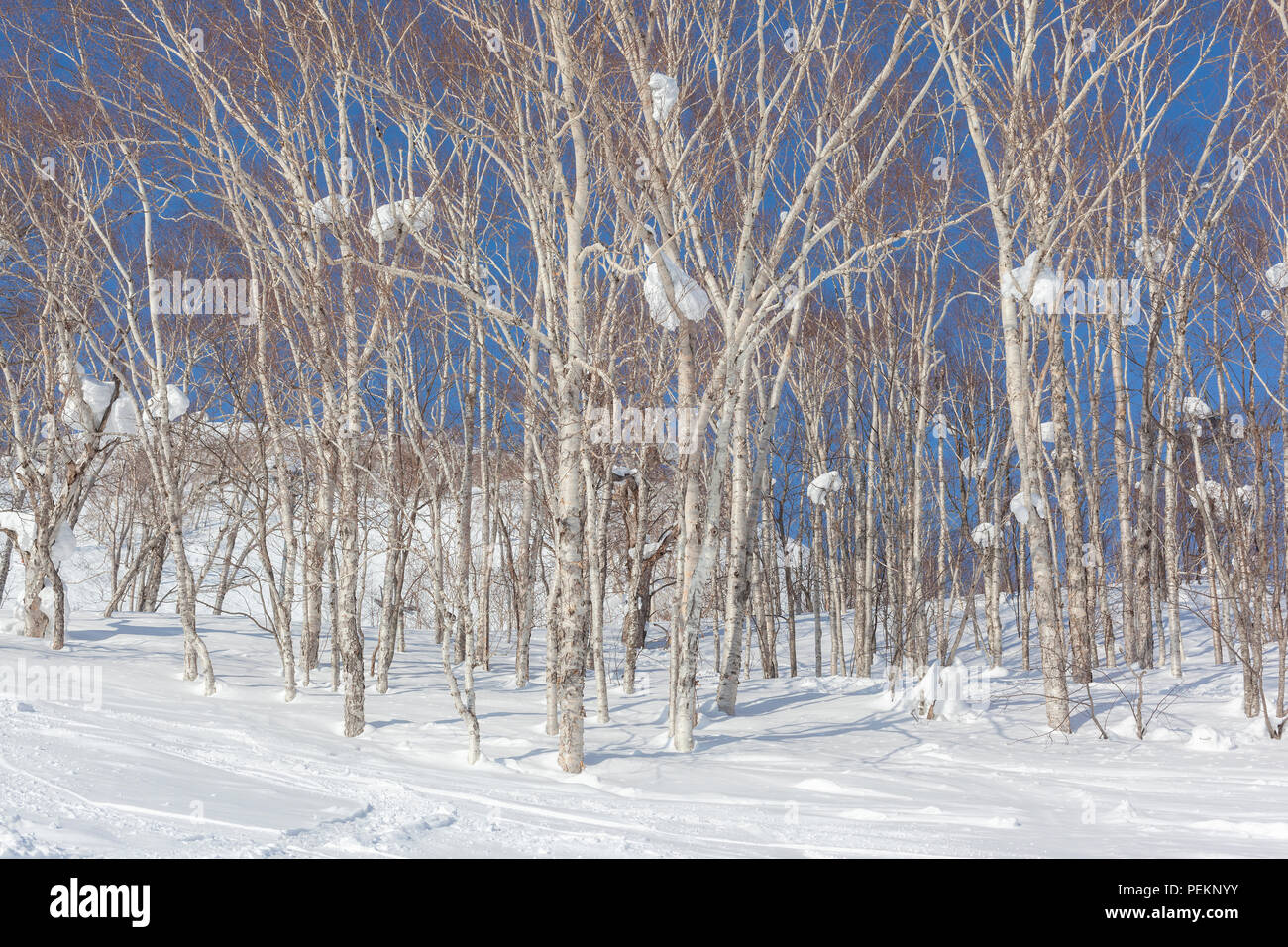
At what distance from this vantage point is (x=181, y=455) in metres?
11.1

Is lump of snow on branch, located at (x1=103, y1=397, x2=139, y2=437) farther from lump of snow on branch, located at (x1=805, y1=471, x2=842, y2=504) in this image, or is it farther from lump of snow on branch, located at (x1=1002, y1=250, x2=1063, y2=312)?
lump of snow on branch, located at (x1=1002, y1=250, x2=1063, y2=312)

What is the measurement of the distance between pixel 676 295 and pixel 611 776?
159 inches

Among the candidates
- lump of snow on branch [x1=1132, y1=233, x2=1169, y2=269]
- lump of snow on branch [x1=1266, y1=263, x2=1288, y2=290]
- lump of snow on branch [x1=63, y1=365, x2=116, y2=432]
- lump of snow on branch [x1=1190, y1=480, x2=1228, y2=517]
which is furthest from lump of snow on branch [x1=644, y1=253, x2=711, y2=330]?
lump of snow on branch [x1=63, y1=365, x2=116, y2=432]

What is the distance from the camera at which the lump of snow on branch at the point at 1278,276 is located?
1019 centimetres

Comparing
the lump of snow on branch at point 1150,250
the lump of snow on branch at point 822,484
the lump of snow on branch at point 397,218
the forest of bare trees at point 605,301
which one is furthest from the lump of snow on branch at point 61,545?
the lump of snow on branch at point 1150,250

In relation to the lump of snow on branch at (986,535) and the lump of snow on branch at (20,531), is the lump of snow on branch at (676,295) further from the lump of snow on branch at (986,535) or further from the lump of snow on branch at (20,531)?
the lump of snow on branch at (986,535)

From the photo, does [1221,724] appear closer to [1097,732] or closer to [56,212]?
[1097,732]

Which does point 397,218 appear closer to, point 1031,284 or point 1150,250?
point 1031,284

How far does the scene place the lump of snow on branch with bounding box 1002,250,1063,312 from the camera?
9.20m

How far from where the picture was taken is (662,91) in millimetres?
7945

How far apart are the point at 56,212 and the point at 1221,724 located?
14.9 metres

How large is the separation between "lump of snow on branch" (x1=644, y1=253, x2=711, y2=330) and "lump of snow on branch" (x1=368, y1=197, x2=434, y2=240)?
2105mm
